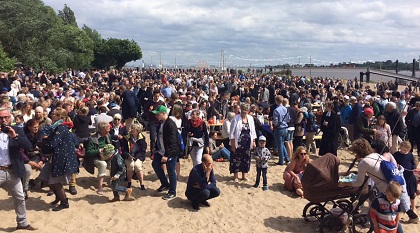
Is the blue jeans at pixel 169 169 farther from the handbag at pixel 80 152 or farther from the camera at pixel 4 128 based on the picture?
the camera at pixel 4 128

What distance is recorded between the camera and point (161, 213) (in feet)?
18.6

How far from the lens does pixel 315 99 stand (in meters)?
15.0

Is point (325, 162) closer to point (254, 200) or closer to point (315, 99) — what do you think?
point (254, 200)

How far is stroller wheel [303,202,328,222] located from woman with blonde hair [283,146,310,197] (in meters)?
1.04

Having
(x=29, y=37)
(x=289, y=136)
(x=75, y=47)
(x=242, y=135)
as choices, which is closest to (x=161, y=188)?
(x=242, y=135)

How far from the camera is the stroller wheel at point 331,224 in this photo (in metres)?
5.05

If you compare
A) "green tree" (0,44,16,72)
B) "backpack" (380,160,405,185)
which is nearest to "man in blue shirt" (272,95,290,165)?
"backpack" (380,160,405,185)

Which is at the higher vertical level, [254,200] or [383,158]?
[383,158]

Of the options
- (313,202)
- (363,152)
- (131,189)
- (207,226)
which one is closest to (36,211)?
(131,189)

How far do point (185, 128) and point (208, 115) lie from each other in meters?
3.95

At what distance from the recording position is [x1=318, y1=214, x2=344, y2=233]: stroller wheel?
5051 mm

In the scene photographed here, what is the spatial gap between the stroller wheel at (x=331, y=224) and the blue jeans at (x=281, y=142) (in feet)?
10.1

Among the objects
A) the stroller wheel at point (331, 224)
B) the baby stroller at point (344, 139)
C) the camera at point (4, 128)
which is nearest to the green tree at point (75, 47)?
the baby stroller at point (344, 139)

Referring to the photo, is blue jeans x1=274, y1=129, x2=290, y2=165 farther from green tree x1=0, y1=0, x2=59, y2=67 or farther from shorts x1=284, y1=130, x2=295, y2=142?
green tree x1=0, y1=0, x2=59, y2=67
